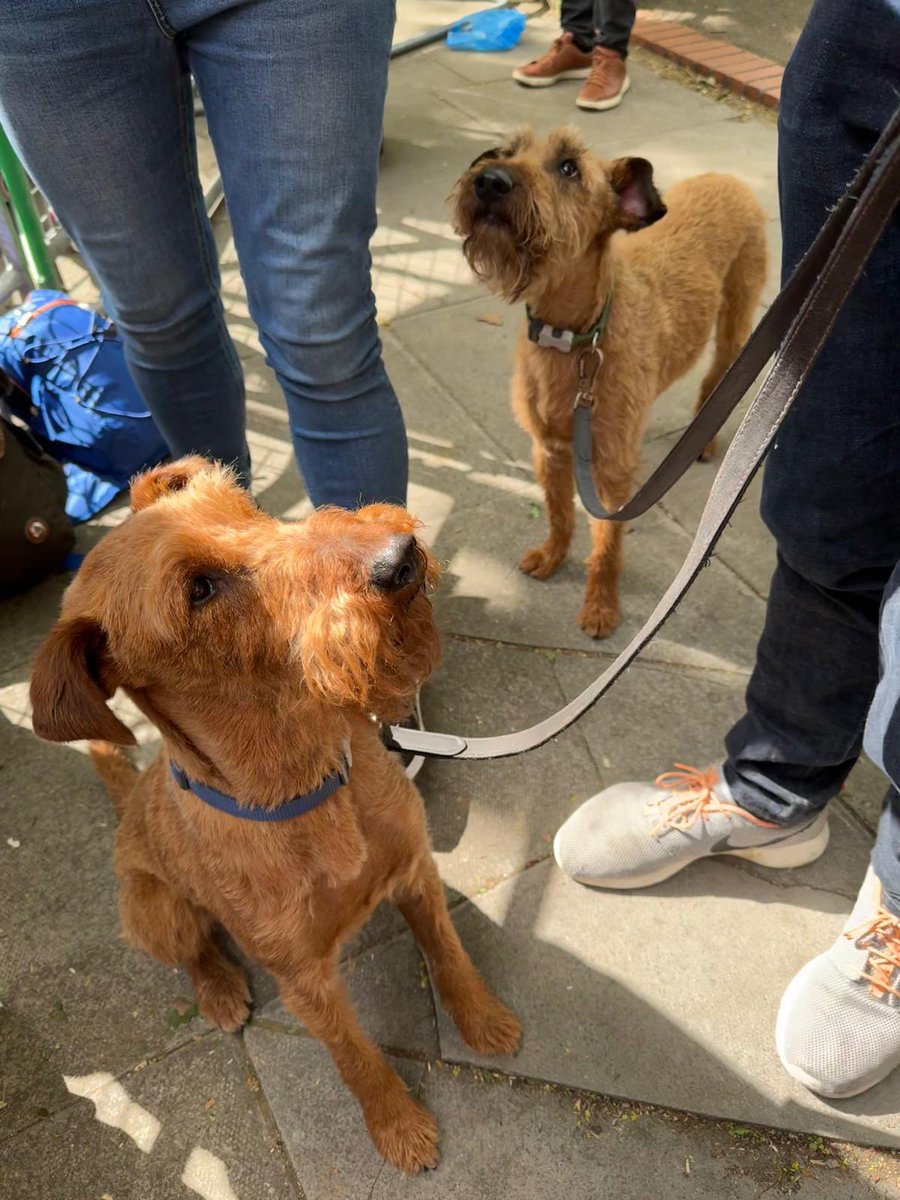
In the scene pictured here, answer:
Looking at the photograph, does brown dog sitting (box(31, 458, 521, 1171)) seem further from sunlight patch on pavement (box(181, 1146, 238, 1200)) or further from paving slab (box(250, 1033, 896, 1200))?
sunlight patch on pavement (box(181, 1146, 238, 1200))

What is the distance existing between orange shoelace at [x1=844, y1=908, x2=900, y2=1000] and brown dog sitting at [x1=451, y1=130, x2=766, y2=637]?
1339 millimetres

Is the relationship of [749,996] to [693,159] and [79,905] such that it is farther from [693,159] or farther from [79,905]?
[693,159]

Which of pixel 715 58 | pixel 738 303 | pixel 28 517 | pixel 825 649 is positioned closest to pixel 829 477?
pixel 825 649

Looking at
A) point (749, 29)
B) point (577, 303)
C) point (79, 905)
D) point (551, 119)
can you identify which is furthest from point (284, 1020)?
point (749, 29)

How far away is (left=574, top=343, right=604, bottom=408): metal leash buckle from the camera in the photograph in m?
2.75

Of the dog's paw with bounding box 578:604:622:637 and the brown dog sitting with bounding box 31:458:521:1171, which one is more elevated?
the brown dog sitting with bounding box 31:458:521:1171

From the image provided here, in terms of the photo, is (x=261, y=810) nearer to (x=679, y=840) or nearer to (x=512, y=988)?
(x=512, y=988)

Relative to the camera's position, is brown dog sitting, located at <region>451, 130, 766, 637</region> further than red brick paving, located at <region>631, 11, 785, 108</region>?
No

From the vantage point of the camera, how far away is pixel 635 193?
2.76 m

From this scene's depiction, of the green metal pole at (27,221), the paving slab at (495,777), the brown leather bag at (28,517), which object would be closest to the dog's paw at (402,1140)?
the paving slab at (495,777)

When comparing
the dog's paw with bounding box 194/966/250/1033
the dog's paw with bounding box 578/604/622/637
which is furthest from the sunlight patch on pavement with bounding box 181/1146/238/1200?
the dog's paw with bounding box 578/604/622/637

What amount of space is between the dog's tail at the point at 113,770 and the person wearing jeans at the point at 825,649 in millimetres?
1274

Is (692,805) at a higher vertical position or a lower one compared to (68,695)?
lower

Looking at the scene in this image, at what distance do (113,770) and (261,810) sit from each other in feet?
3.22
